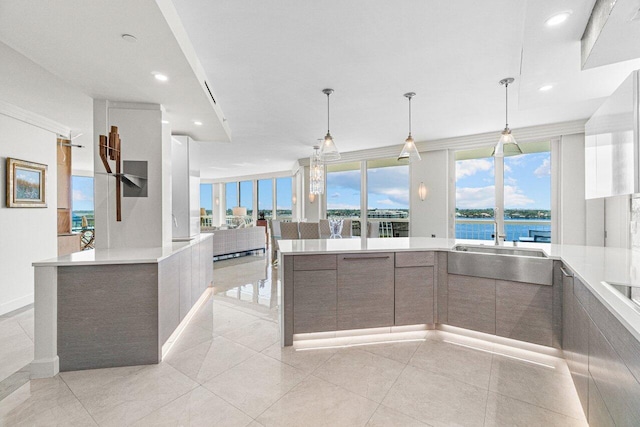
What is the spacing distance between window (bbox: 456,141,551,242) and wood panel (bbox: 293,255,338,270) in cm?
379

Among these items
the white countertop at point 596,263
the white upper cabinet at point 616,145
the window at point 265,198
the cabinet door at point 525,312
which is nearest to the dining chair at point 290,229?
the white countertop at point 596,263

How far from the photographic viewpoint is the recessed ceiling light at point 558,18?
69.7 inches

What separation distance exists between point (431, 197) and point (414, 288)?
4.00m

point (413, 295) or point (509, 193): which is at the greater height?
point (509, 193)

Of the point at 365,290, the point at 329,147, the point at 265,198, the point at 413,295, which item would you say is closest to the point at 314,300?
the point at 365,290

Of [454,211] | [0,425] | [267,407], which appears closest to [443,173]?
[454,211]

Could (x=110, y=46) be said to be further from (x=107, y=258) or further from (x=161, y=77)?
(x=107, y=258)

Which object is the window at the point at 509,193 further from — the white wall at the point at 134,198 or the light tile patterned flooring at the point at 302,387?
the white wall at the point at 134,198

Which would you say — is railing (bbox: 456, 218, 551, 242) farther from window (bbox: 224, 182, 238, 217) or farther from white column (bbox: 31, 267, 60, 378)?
window (bbox: 224, 182, 238, 217)

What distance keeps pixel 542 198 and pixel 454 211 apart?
1463 millimetres

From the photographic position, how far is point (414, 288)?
2717 millimetres

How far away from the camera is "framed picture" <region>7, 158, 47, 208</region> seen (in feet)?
11.3

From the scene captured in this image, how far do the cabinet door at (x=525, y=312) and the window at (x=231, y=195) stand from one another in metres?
11.7

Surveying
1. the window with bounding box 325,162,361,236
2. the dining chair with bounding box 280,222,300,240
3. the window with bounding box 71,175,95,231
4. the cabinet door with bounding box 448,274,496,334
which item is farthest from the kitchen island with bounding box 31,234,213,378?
the window with bounding box 71,175,95,231
